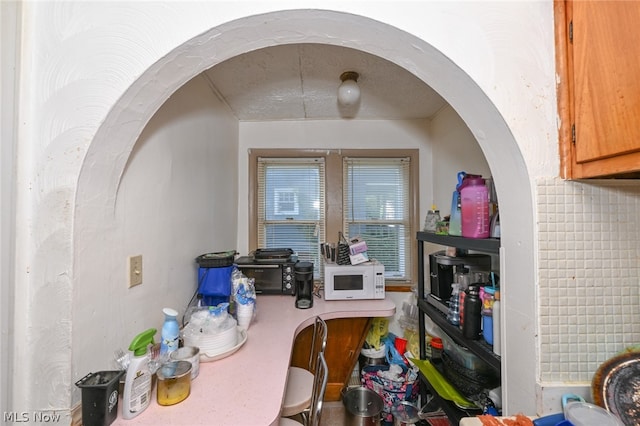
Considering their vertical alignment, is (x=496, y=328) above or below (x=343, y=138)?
below

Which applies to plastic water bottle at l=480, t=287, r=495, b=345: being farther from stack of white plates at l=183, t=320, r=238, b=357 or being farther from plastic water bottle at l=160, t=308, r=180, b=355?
plastic water bottle at l=160, t=308, r=180, b=355

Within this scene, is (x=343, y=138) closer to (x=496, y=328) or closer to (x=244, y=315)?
(x=244, y=315)

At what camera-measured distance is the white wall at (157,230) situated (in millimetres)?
938

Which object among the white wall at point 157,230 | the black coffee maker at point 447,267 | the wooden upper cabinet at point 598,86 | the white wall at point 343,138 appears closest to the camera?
the wooden upper cabinet at point 598,86

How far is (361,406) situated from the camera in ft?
6.46

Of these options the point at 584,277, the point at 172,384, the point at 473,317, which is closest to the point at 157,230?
the point at 172,384

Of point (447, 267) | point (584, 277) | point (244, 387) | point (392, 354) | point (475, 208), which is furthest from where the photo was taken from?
point (392, 354)

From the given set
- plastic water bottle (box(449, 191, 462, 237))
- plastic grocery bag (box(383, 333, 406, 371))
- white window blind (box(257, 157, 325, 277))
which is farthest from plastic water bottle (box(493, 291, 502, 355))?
white window blind (box(257, 157, 325, 277))

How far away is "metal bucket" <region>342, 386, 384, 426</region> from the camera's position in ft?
5.91

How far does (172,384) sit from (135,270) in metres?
0.51

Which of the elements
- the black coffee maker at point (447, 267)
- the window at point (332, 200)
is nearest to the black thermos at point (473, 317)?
the black coffee maker at point (447, 267)

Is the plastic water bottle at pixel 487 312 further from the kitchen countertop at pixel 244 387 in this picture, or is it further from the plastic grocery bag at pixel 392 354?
the plastic grocery bag at pixel 392 354

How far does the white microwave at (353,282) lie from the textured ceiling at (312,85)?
1.33 m

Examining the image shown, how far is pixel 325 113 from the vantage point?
2.53m
